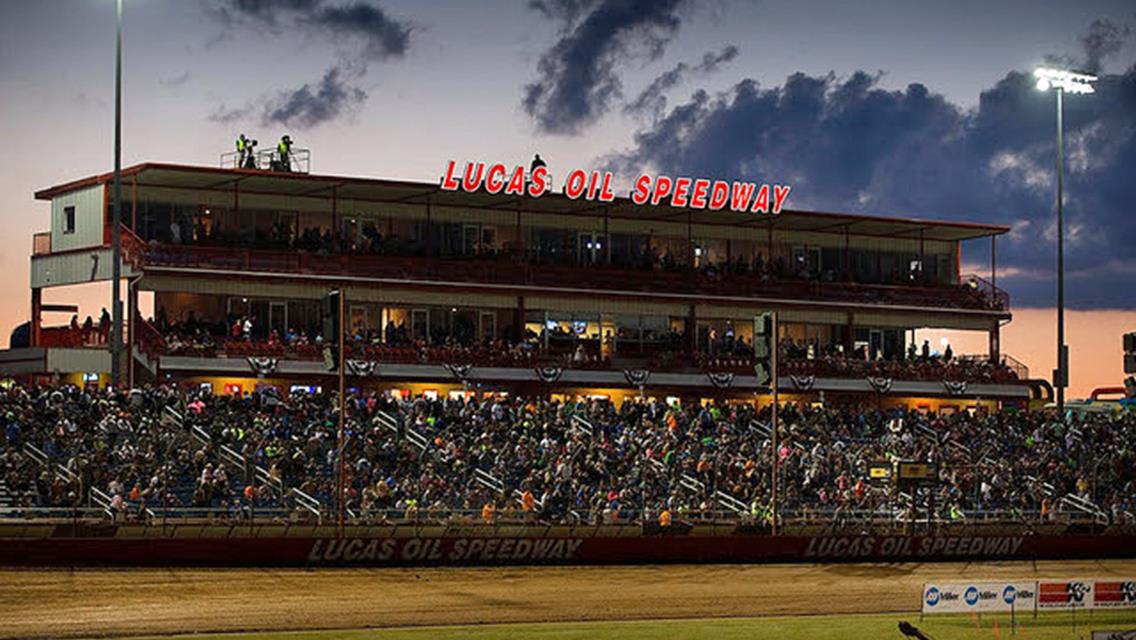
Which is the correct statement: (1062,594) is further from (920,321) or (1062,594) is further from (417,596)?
(920,321)

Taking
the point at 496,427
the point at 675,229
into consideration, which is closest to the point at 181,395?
the point at 496,427

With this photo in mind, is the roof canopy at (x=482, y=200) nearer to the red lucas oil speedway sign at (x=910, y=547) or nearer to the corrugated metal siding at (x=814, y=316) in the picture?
the corrugated metal siding at (x=814, y=316)

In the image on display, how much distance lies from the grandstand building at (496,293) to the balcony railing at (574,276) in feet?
0.27

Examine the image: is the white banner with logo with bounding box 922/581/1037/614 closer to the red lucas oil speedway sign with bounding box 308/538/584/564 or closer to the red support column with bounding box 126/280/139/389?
the red lucas oil speedway sign with bounding box 308/538/584/564

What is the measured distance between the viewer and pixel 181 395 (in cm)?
4556

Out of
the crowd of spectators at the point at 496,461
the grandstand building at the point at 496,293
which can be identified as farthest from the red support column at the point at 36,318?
the crowd of spectators at the point at 496,461

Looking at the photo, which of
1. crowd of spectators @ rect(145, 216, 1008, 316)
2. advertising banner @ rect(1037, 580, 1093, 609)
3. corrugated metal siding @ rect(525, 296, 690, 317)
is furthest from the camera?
corrugated metal siding @ rect(525, 296, 690, 317)

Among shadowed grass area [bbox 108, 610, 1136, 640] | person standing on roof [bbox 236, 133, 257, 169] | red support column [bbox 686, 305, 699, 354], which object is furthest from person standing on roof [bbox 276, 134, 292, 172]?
shadowed grass area [bbox 108, 610, 1136, 640]

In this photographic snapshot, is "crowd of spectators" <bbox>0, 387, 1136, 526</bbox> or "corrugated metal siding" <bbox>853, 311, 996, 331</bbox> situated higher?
"corrugated metal siding" <bbox>853, 311, 996, 331</bbox>

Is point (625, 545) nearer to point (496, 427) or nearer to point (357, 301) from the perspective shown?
point (496, 427)

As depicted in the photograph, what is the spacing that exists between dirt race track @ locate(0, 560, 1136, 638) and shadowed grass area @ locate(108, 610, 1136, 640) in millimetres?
Answer: 1043

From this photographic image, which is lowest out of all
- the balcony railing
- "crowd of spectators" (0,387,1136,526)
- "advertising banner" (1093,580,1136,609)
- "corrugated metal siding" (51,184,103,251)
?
"advertising banner" (1093,580,1136,609)

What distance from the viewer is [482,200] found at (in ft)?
211

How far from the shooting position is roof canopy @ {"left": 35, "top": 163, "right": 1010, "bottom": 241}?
5875cm
